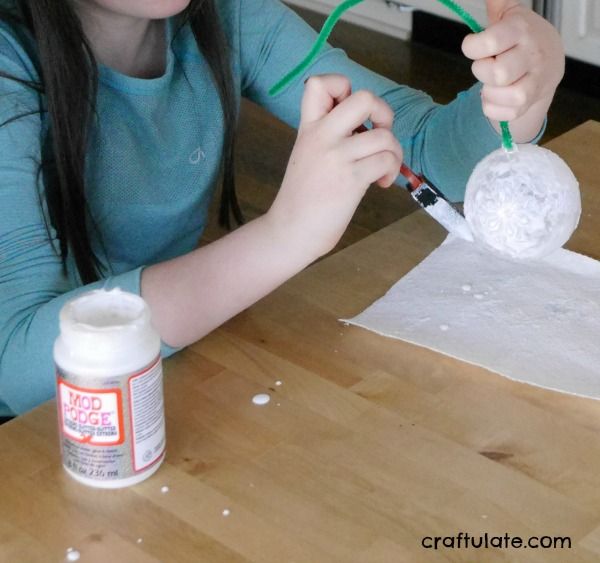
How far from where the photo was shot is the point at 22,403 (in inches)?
34.2

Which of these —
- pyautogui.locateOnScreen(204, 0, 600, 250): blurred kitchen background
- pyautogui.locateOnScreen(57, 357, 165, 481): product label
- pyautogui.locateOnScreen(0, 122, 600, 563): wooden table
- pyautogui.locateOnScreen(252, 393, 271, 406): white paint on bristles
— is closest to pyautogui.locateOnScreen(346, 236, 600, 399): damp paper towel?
pyautogui.locateOnScreen(0, 122, 600, 563): wooden table

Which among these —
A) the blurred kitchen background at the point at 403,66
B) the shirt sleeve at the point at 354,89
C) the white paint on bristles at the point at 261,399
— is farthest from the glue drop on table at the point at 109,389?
the blurred kitchen background at the point at 403,66

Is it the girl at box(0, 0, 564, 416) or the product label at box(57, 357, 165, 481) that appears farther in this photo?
the girl at box(0, 0, 564, 416)

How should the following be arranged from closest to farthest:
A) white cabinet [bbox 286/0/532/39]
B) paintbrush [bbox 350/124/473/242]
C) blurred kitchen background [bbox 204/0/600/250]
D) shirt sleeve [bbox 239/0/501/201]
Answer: paintbrush [bbox 350/124/473/242]
shirt sleeve [bbox 239/0/501/201]
blurred kitchen background [bbox 204/0/600/250]
white cabinet [bbox 286/0/532/39]

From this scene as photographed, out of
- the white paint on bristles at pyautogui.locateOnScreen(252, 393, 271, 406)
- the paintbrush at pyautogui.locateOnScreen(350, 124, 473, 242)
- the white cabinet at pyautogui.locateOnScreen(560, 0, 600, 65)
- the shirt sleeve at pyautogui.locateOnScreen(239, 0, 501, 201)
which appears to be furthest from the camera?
the white cabinet at pyautogui.locateOnScreen(560, 0, 600, 65)

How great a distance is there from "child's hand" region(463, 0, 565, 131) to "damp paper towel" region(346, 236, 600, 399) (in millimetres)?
149

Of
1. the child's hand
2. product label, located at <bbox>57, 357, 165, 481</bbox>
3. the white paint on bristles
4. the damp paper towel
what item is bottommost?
the white paint on bristles

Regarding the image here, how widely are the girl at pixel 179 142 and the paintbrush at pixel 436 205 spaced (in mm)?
53

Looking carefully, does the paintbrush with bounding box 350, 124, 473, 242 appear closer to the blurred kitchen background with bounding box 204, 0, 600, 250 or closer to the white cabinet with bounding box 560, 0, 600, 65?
the blurred kitchen background with bounding box 204, 0, 600, 250

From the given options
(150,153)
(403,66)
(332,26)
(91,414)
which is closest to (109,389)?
(91,414)

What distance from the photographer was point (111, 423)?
676 mm

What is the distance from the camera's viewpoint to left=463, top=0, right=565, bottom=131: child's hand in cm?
85

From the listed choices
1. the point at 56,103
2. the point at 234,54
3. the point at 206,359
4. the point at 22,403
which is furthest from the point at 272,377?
the point at 234,54

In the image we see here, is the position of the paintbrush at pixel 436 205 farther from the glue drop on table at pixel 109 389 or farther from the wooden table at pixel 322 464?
the glue drop on table at pixel 109 389
